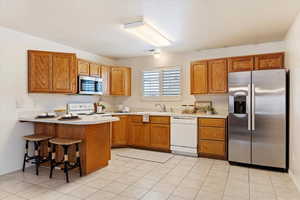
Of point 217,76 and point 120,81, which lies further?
point 120,81

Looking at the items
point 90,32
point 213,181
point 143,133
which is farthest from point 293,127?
point 90,32

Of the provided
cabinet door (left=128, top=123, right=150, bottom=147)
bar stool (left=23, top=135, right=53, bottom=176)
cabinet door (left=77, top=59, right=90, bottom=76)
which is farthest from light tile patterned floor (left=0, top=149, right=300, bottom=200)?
cabinet door (left=77, top=59, right=90, bottom=76)

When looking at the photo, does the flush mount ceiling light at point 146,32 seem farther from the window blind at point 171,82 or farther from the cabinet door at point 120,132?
the cabinet door at point 120,132

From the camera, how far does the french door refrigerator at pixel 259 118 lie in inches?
127

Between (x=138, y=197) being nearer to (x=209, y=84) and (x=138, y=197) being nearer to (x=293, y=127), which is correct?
(x=293, y=127)

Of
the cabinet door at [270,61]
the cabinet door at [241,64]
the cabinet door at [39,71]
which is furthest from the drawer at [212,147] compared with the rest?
the cabinet door at [39,71]

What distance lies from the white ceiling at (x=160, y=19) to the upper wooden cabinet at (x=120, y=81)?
1199 millimetres

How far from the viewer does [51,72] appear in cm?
361

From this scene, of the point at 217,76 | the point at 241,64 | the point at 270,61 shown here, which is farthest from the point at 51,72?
the point at 270,61

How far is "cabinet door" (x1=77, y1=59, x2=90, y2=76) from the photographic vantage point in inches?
166

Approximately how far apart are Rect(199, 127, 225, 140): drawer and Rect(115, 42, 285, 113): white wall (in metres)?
0.69

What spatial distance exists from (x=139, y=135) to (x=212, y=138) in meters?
1.76

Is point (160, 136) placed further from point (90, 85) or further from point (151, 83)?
point (90, 85)

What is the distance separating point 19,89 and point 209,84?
12.5ft
